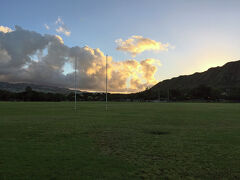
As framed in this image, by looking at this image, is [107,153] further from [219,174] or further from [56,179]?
[219,174]

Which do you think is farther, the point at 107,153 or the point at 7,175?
the point at 107,153

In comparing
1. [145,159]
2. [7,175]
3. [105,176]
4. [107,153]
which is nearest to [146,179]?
[105,176]

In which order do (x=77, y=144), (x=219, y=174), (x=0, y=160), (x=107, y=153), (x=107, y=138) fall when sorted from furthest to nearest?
(x=107, y=138), (x=77, y=144), (x=107, y=153), (x=0, y=160), (x=219, y=174)

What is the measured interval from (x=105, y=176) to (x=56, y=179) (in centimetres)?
130

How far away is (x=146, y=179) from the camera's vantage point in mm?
5512

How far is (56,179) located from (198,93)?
176 meters

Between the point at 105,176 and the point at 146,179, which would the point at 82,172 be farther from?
the point at 146,179

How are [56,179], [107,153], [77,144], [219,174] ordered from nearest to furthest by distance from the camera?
[56,179], [219,174], [107,153], [77,144]

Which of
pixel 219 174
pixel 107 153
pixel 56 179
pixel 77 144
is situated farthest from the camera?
pixel 77 144

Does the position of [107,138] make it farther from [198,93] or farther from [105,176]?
[198,93]

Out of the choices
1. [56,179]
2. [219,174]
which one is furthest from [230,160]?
[56,179]

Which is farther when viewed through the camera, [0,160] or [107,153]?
[107,153]

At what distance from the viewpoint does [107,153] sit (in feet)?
26.0

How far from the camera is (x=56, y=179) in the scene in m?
5.43
